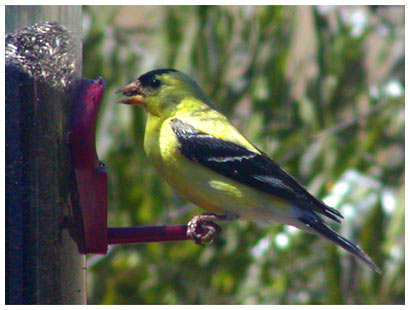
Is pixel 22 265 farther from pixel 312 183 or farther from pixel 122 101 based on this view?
pixel 312 183

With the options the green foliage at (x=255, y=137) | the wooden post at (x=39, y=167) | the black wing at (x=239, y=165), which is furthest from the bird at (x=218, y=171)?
the green foliage at (x=255, y=137)

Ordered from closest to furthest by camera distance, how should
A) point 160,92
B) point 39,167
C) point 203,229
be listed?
point 39,167, point 203,229, point 160,92

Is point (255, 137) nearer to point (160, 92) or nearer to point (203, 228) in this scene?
point (160, 92)

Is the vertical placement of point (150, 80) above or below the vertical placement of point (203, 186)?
above

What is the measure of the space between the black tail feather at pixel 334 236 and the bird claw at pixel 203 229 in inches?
14.0

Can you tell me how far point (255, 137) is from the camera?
4574 mm

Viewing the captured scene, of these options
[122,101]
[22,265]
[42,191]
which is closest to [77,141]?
[42,191]

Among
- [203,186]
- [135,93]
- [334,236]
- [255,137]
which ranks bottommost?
[334,236]

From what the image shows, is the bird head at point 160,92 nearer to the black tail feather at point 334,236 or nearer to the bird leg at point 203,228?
the bird leg at point 203,228

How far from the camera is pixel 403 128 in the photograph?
455 centimetres

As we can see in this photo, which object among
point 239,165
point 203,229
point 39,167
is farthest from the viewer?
point 239,165

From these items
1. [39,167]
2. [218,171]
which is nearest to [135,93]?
[218,171]

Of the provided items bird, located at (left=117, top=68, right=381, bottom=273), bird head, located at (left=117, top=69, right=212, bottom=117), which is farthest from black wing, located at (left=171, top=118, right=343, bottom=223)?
bird head, located at (left=117, top=69, right=212, bottom=117)

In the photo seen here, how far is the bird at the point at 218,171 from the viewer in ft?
10.8
